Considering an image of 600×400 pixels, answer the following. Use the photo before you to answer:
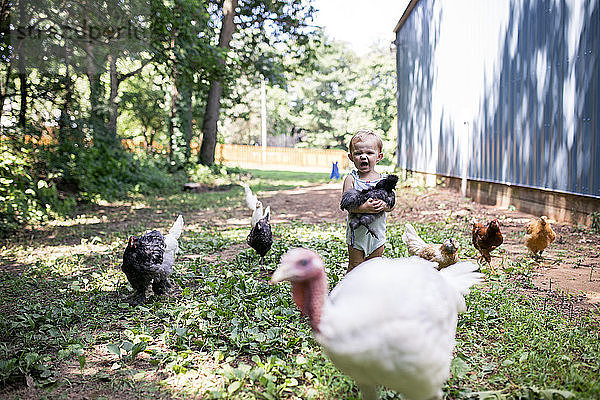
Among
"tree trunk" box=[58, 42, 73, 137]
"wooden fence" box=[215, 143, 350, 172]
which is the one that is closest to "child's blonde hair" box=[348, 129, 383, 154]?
"tree trunk" box=[58, 42, 73, 137]

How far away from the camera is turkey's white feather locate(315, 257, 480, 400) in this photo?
1.80 m

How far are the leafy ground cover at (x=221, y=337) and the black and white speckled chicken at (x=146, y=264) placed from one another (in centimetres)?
17

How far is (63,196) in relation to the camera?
9.93m

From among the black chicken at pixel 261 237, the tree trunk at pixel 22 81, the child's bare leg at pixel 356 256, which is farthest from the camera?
the tree trunk at pixel 22 81

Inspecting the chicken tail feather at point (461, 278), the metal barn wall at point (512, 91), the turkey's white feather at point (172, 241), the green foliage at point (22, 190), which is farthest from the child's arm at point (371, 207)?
the green foliage at point (22, 190)

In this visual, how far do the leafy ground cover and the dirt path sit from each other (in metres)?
0.19

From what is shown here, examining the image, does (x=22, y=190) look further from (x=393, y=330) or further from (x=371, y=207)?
(x=393, y=330)

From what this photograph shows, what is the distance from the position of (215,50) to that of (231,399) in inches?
390

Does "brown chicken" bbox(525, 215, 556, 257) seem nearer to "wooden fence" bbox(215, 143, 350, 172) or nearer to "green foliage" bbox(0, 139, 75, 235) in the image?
"green foliage" bbox(0, 139, 75, 235)

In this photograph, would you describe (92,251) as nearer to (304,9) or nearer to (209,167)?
(209,167)

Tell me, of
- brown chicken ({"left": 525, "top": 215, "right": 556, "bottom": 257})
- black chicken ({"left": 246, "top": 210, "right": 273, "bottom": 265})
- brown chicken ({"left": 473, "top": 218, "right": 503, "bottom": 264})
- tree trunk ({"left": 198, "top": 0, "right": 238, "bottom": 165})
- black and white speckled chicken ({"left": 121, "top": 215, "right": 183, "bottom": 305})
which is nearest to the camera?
black and white speckled chicken ({"left": 121, "top": 215, "right": 183, "bottom": 305})

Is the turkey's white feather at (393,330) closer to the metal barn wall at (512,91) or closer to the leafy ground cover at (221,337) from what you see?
the leafy ground cover at (221,337)

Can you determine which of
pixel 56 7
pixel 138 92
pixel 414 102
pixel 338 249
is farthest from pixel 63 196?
pixel 138 92

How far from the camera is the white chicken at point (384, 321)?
5.92ft
